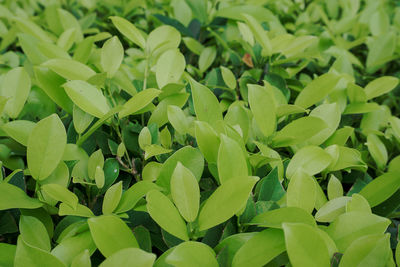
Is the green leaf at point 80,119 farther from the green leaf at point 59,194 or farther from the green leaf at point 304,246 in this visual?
the green leaf at point 304,246

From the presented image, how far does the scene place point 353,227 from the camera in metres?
0.66

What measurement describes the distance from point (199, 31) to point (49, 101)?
653 millimetres

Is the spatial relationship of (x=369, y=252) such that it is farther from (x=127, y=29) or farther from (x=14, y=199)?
(x=127, y=29)

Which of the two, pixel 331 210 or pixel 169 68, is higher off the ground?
pixel 169 68

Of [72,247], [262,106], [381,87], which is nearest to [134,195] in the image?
[72,247]

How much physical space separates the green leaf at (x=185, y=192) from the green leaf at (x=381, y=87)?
0.76 metres

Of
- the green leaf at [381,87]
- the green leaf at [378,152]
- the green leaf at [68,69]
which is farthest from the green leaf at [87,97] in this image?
the green leaf at [381,87]

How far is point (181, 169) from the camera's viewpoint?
67cm

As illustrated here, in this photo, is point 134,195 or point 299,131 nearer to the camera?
point 134,195

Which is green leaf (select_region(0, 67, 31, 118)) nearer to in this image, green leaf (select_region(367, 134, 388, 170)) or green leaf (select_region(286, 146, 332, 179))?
green leaf (select_region(286, 146, 332, 179))

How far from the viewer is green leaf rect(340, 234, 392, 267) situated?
578 millimetres

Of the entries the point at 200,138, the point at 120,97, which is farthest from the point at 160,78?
the point at 200,138

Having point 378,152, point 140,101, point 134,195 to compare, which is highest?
point 140,101

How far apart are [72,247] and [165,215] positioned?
173 mm
